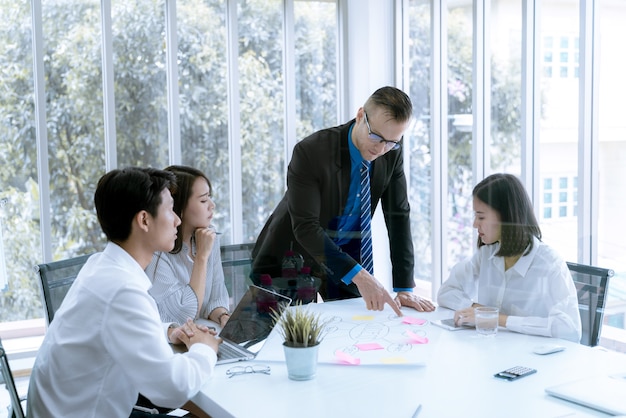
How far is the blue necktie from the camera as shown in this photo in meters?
2.64

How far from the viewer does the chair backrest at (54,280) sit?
7.53 ft

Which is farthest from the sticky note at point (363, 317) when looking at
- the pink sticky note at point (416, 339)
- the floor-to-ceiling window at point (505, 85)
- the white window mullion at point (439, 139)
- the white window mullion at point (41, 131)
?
the white window mullion at point (41, 131)

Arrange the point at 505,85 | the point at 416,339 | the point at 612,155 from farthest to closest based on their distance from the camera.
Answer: the point at 505,85, the point at 612,155, the point at 416,339

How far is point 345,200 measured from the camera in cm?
267

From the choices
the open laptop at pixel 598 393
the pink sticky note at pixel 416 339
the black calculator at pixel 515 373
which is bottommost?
the pink sticky note at pixel 416 339

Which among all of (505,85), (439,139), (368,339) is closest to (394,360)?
(368,339)

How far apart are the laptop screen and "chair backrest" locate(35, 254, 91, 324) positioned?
2.23ft

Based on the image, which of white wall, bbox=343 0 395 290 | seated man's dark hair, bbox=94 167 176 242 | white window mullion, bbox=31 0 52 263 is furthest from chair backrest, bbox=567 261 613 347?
white window mullion, bbox=31 0 52 263

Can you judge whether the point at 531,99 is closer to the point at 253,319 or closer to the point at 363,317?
the point at 363,317

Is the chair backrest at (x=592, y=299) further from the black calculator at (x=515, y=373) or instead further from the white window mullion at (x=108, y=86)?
the white window mullion at (x=108, y=86)

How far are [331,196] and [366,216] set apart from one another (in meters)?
0.17

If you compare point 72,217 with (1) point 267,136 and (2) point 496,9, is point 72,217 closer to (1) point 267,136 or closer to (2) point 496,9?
(1) point 267,136

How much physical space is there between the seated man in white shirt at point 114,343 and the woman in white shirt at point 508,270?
985 millimetres

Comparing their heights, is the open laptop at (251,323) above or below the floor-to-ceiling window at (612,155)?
below
